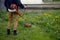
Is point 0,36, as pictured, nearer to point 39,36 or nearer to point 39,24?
point 39,36

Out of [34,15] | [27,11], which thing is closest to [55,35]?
[34,15]

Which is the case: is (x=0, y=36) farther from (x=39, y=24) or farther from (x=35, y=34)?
(x=39, y=24)

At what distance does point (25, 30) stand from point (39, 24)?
4.00 feet

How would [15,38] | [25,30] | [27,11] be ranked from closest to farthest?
1. [15,38]
2. [25,30]
3. [27,11]

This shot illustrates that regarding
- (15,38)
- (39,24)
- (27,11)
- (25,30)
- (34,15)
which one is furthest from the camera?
(27,11)

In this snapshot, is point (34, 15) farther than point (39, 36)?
Yes

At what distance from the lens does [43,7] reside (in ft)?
47.4

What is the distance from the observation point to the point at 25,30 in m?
10.4

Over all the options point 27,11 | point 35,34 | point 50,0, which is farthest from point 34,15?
point 35,34

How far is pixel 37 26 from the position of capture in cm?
1107

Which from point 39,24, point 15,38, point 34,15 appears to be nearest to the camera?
point 15,38

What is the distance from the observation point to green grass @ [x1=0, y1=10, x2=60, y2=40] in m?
9.66

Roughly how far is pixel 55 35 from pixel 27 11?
13.9 feet

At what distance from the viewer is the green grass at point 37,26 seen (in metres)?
9.66
